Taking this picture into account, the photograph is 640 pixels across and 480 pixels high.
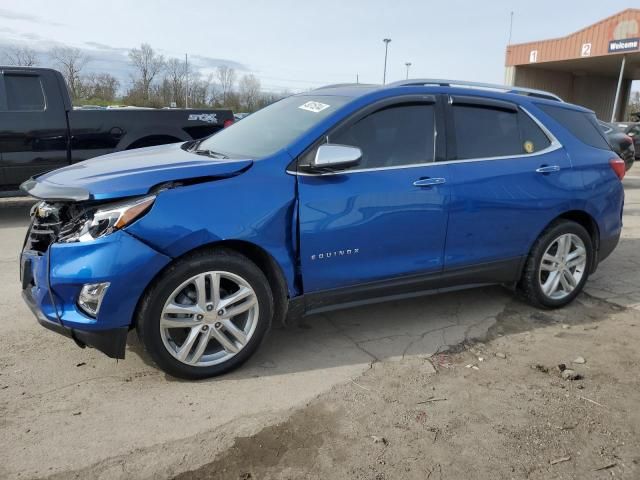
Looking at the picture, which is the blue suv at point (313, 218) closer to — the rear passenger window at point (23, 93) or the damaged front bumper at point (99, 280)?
the damaged front bumper at point (99, 280)

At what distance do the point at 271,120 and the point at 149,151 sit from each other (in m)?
0.95

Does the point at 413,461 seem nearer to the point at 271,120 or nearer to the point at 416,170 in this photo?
the point at 416,170

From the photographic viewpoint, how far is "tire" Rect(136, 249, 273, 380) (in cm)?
295

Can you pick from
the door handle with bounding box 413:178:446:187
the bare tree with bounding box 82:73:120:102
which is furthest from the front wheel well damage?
the bare tree with bounding box 82:73:120:102

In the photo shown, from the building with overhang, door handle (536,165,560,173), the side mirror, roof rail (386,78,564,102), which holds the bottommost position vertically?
door handle (536,165,560,173)

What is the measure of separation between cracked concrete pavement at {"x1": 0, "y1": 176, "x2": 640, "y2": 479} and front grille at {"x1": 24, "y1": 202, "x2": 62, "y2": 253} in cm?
75

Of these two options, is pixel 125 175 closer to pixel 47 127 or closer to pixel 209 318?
pixel 209 318

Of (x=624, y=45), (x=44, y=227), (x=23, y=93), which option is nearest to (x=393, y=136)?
(x=44, y=227)

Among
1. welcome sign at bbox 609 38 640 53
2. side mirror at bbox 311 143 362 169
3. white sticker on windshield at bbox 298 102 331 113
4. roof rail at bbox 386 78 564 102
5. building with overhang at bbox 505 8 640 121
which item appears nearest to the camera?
side mirror at bbox 311 143 362 169

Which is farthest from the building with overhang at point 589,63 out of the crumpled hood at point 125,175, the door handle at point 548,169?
the crumpled hood at point 125,175

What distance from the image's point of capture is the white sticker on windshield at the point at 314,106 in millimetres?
3730

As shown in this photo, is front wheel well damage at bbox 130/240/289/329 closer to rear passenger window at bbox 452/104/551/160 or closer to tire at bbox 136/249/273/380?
tire at bbox 136/249/273/380

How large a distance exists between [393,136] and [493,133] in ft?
3.07

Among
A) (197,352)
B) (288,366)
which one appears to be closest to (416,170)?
(288,366)
